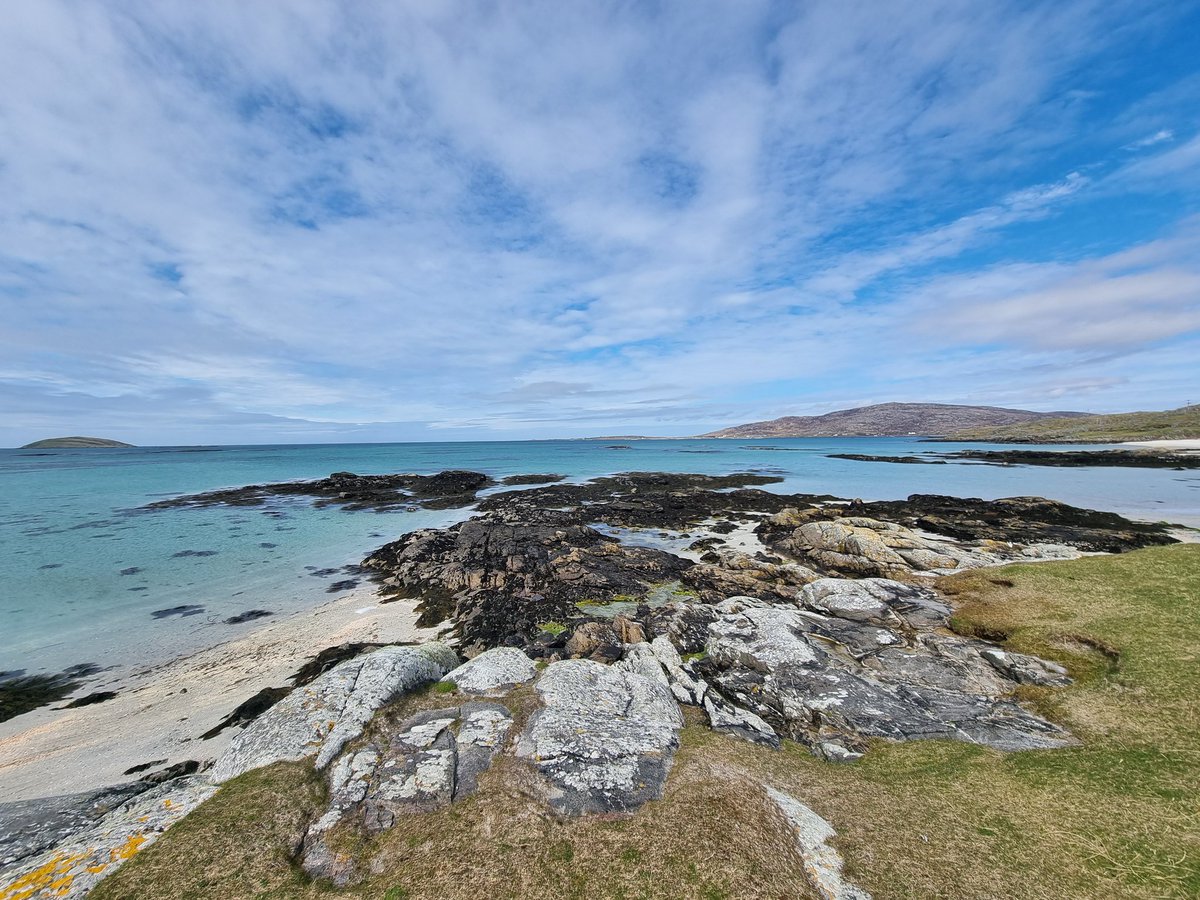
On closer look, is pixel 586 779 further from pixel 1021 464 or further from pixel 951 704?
pixel 1021 464

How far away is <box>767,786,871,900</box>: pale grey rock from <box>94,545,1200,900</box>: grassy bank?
21cm

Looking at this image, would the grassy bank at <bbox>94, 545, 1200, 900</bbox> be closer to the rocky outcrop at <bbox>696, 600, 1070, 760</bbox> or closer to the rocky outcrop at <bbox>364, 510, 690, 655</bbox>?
the rocky outcrop at <bbox>696, 600, 1070, 760</bbox>

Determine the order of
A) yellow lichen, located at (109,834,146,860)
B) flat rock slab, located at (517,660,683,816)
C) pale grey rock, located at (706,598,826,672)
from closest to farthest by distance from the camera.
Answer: yellow lichen, located at (109,834,146,860), flat rock slab, located at (517,660,683,816), pale grey rock, located at (706,598,826,672)

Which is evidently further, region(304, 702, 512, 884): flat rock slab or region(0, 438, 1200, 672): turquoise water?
region(0, 438, 1200, 672): turquoise water

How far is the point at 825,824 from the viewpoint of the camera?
24.8ft

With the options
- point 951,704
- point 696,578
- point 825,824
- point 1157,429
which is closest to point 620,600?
point 696,578

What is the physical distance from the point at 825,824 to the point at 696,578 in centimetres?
1729

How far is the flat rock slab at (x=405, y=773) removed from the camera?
736 centimetres

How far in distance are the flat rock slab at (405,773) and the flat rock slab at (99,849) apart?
93.9 inches

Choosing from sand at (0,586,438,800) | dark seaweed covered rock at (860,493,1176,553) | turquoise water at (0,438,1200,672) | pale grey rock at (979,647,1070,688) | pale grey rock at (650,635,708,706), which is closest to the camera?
pale grey rock at (979,647,1070,688)

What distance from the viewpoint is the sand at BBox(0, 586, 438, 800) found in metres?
11.9

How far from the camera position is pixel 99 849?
22.1 ft

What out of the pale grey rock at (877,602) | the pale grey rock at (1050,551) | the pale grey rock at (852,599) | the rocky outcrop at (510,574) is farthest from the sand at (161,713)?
the pale grey rock at (1050,551)

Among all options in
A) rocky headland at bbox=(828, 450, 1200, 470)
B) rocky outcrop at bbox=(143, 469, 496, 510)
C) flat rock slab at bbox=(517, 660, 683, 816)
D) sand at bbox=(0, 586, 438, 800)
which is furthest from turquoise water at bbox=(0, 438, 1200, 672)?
flat rock slab at bbox=(517, 660, 683, 816)
